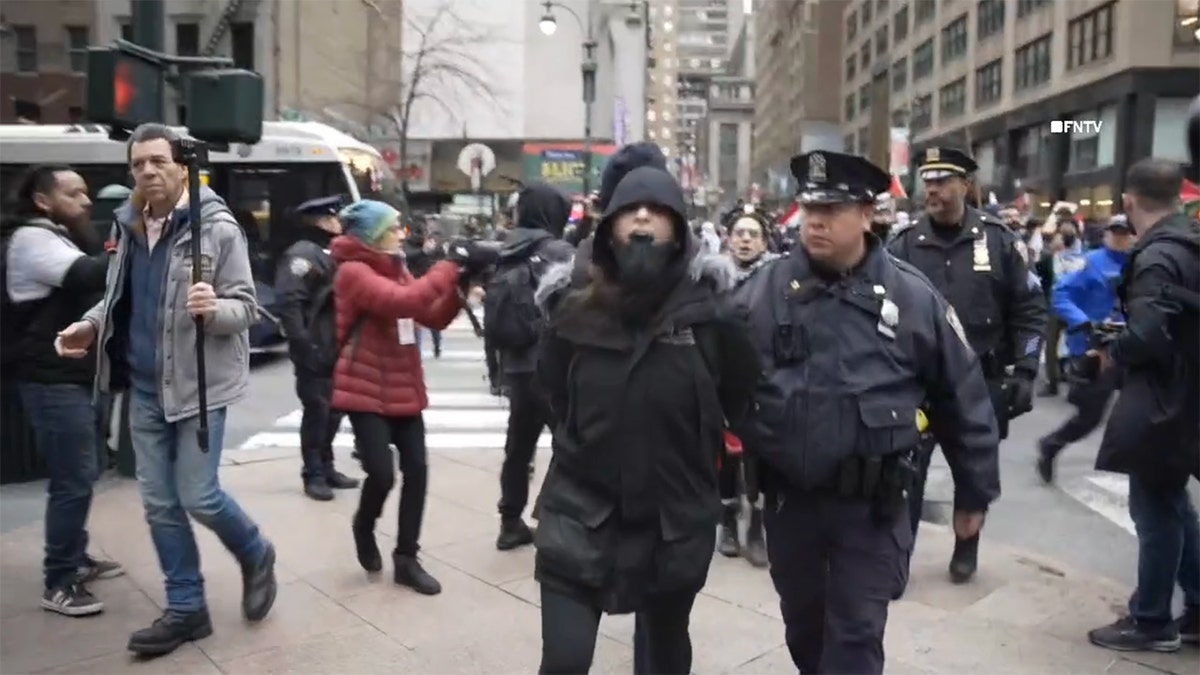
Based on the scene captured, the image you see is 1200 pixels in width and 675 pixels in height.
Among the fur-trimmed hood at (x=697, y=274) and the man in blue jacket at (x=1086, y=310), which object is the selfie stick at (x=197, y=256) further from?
the man in blue jacket at (x=1086, y=310)

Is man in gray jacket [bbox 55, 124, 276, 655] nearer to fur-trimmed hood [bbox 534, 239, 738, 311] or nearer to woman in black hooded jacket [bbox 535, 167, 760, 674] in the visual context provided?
fur-trimmed hood [bbox 534, 239, 738, 311]

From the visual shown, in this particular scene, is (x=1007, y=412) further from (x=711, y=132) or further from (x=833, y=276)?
(x=711, y=132)

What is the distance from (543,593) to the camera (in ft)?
10.4

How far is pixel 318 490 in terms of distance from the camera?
7.30 m

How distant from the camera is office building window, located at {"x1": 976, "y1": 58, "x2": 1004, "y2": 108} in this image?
35766 mm

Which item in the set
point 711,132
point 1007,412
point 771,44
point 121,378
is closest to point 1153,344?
point 1007,412

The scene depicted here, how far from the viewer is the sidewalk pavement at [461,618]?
448cm

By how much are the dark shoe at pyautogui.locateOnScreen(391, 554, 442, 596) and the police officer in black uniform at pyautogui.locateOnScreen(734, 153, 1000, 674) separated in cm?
233

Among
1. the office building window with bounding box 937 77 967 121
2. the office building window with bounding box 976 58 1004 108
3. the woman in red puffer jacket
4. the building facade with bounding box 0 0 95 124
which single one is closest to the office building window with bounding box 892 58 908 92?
the office building window with bounding box 937 77 967 121

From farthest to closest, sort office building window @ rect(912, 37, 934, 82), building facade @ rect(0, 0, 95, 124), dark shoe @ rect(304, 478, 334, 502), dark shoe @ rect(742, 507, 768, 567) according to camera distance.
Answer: office building window @ rect(912, 37, 934, 82)
building facade @ rect(0, 0, 95, 124)
dark shoe @ rect(304, 478, 334, 502)
dark shoe @ rect(742, 507, 768, 567)

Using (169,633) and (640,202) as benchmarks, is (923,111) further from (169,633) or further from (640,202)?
(640,202)

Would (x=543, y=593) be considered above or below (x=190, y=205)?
below

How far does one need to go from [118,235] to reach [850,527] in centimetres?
331

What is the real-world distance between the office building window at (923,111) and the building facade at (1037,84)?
0.17ft
